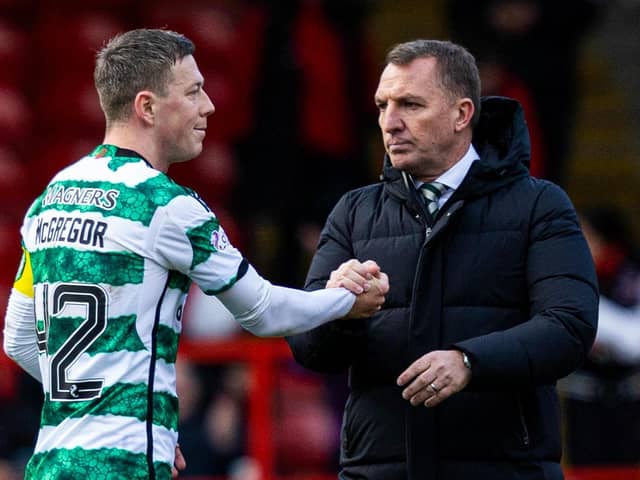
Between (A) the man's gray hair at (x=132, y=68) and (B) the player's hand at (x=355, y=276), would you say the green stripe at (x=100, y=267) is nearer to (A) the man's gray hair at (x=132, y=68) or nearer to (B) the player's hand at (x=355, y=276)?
(A) the man's gray hair at (x=132, y=68)

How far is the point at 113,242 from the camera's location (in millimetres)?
3578

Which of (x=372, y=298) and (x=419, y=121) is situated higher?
(x=419, y=121)

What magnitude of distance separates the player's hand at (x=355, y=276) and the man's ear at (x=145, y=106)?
0.69m

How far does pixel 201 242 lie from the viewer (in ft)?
12.0

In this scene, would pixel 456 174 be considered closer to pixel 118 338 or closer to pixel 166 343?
pixel 166 343

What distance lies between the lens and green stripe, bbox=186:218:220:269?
11.9 ft

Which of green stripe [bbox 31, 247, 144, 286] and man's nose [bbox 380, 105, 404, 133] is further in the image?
man's nose [bbox 380, 105, 404, 133]

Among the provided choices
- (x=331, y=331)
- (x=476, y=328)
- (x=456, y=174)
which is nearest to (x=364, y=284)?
(x=331, y=331)

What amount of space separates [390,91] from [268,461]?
3.19 metres

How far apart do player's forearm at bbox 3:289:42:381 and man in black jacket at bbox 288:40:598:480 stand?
2.54 ft

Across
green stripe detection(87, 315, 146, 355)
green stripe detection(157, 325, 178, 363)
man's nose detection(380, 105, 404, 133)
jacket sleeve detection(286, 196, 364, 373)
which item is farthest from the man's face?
green stripe detection(87, 315, 146, 355)

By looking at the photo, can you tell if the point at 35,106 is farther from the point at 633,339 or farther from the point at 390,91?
the point at 390,91

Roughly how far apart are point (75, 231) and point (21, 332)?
1.68 feet

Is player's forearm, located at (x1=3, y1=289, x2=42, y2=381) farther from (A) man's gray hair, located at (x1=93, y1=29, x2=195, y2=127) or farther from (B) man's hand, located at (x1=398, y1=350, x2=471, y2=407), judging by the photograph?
(B) man's hand, located at (x1=398, y1=350, x2=471, y2=407)
